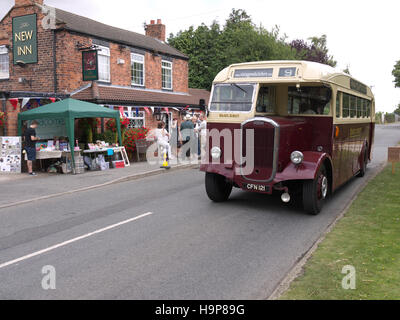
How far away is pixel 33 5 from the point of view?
766 inches

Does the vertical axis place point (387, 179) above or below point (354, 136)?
below

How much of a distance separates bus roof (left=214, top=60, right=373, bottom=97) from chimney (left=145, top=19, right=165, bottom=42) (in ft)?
74.2

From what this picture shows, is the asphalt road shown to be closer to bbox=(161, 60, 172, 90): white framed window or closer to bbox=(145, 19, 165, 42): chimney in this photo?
bbox=(161, 60, 172, 90): white framed window

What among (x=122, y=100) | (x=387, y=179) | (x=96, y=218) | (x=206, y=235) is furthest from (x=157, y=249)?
(x=122, y=100)

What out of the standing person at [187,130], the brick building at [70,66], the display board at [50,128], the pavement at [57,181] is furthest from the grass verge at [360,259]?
the brick building at [70,66]

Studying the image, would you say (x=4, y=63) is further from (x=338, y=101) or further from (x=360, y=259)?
(x=360, y=259)

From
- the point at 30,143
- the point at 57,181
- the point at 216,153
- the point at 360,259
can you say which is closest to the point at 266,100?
the point at 216,153

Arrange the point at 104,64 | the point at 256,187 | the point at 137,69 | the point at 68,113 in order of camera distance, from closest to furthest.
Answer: the point at 256,187 < the point at 68,113 < the point at 104,64 < the point at 137,69

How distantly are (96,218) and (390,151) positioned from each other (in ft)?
31.7

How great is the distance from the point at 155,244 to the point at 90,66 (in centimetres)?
1375

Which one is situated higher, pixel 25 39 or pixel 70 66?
pixel 25 39

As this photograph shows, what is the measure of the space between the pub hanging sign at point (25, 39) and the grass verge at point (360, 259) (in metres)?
17.5

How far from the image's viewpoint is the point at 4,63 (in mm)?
20953

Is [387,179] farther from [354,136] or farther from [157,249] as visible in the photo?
[157,249]
